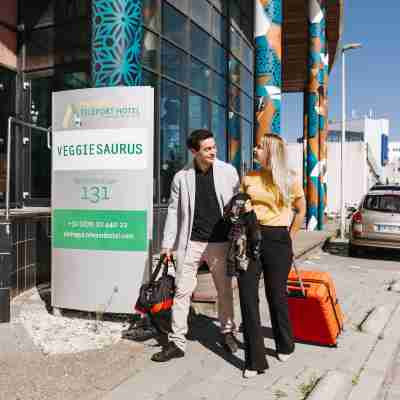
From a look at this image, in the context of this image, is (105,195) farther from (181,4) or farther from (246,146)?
(246,146)

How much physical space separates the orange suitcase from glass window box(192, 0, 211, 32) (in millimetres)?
8542

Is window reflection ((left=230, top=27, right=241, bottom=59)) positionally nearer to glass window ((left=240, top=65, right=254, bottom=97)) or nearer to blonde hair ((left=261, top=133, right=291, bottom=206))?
glass window ((left=240, top=65, right=254, bottom=97))

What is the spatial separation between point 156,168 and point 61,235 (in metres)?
4.49

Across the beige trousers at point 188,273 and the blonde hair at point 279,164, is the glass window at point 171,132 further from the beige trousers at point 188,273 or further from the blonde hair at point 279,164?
the blonde hair at point 279,164

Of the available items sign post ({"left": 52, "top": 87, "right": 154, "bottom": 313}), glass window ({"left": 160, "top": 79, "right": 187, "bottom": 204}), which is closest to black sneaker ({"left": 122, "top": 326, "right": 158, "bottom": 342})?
sign post ({"left": 52, "top": 87, "right": 154, "bottom": 313})

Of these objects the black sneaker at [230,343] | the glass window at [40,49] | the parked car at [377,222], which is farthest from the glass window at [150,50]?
the black sneaker at [230,343]

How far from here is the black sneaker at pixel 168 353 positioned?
3822mm

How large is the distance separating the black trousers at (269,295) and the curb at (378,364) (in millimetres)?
618

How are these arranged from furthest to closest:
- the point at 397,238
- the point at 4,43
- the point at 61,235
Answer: the point at 397,238
the point at 4,43
the point at 61,235

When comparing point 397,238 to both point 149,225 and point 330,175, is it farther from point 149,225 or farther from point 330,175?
point 330,175

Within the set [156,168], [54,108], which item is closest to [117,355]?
[54,108]

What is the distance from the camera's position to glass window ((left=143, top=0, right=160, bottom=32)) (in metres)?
9.01

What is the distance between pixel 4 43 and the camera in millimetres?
8141

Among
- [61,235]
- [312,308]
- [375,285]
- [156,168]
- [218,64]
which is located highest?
[218,64]
